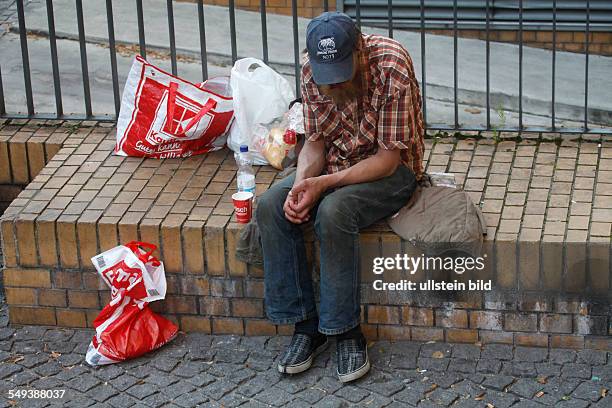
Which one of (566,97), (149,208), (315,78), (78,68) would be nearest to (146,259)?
(149,208)

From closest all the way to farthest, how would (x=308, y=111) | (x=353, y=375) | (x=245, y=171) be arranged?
(x=353, y=375), (x=308, y=111), (x=245, y=171)

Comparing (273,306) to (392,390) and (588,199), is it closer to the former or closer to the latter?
(392,390)

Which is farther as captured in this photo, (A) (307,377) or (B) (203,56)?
(B) (203,56)

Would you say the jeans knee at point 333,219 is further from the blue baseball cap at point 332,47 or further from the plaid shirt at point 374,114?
the blue baseball cap at point 332,47

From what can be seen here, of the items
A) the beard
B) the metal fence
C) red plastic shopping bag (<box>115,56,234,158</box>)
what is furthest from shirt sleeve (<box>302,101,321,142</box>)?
the metal fence

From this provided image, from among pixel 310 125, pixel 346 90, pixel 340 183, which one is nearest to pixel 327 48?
pixel 346 90

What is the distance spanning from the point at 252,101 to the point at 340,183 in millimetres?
1006

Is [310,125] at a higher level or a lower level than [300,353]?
higher

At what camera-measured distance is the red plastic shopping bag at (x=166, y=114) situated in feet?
17.6

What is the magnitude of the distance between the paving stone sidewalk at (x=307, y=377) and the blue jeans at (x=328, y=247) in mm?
223

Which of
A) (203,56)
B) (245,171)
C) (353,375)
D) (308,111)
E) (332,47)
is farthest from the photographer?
(203,56)

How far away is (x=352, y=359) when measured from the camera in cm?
448

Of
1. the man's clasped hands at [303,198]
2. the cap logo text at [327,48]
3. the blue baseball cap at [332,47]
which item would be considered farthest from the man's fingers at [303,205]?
the cap logo text at [327,48]

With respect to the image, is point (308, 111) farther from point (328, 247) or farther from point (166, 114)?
point (166, 114)
